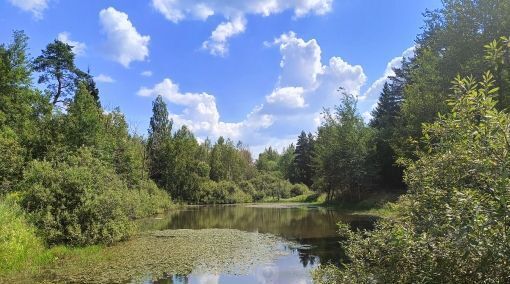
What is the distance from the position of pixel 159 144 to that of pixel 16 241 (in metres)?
59.1

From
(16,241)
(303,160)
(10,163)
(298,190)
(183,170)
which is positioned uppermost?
(303,160)

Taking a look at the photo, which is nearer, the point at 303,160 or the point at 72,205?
the point at 72,205

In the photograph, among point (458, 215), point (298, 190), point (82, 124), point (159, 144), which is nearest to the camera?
point (458, 215)

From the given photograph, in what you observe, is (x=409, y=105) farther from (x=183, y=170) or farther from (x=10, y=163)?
(x=183, y=170)

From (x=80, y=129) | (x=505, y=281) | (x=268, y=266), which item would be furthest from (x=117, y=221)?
(x=505, y=281)

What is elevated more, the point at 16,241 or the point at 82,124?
the point at 82,124

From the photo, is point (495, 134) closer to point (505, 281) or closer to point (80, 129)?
point (505, 281)

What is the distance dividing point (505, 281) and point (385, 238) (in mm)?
1947

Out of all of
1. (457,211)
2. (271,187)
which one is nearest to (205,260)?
(457,211)

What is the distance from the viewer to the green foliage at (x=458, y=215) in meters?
4.18

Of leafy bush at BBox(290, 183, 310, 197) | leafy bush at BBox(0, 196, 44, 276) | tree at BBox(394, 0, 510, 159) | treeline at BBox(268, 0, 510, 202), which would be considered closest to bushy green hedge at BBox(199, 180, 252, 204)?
leafy bush at BBox(290, 183, 310, 197)

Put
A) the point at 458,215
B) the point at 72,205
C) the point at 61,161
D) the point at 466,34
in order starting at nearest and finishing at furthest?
the point at 458,215 → the point at 72,205 → the point at 466,34 → the point at 61,161

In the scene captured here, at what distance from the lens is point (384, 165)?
48469 millimetres

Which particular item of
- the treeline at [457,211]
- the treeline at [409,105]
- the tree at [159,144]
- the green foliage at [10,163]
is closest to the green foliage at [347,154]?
the treeline at [409,105]
